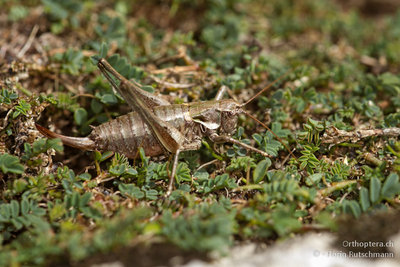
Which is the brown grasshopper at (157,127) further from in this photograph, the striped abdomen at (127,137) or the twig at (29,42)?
the twig at (29,42)

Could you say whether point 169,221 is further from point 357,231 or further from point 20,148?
point 20,148

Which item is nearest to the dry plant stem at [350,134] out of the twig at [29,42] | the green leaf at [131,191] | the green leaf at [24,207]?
the green leaf at [131,191]

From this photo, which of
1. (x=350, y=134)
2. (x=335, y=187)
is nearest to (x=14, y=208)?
(x=335, y=187)

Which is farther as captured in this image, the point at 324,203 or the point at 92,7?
the point at 92,7

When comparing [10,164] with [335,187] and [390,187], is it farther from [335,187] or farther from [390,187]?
[390,187]

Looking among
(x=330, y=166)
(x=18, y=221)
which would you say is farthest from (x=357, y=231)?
(x=18, y=221)

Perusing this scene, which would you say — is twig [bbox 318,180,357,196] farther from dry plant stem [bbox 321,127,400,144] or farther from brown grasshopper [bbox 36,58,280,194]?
brown grasshopper [bbox 36,58,280,194]

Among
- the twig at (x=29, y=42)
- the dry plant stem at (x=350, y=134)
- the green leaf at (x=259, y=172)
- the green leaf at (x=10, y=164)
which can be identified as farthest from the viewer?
the twig at (x=29, y=42)
